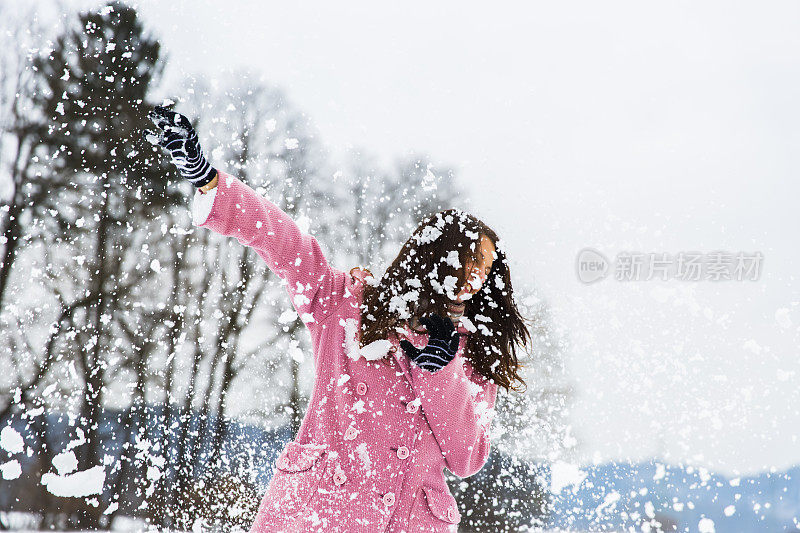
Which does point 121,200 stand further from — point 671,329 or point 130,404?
point 671,329

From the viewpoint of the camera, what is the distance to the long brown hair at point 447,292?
813mm

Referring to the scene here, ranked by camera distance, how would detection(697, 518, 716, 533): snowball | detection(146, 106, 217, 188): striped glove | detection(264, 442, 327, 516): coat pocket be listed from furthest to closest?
detection(697, 518, 716, 533): snowball, detection(264, 442, 327, 516): coat pocket, detection(146, 106, 217, 188): striped glove

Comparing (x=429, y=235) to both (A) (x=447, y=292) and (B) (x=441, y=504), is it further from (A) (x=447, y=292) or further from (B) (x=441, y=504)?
(B) (x=441, y=504)

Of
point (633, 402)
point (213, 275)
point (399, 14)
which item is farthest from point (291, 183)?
point (633, 402)

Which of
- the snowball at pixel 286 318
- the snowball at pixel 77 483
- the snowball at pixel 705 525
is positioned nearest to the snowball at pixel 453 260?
the snowball at pixel 286 318

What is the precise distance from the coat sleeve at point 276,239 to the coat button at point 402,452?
0.69ft

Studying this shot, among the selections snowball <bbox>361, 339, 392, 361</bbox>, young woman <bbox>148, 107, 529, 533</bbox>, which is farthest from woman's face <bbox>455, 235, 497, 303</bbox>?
snowball <bbox>361, 339, 392, 361</bbox>

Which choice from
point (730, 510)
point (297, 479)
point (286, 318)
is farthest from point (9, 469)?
point (730, 510)

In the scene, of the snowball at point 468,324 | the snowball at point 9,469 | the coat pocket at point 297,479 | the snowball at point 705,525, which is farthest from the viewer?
the snowball at point 705,525

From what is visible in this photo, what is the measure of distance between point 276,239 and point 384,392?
27 cm

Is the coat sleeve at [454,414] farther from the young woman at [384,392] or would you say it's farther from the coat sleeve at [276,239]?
the coat sleeve at [276,239]

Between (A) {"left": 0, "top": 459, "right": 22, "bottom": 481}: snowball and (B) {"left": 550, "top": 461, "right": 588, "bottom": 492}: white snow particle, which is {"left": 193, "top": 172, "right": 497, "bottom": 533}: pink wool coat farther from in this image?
(A) {"left": 0, "top": 459, "right": 22, "bottom": 481}: snowball

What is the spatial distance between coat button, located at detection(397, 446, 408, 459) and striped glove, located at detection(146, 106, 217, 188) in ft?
1.45

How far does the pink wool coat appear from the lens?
2.57 ft
